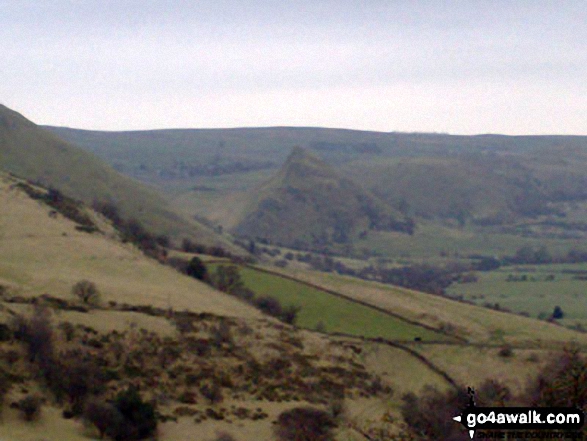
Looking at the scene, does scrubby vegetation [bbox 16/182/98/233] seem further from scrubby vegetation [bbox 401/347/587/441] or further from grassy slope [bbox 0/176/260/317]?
scrubby vegetation [bbox 401/347/587/441]

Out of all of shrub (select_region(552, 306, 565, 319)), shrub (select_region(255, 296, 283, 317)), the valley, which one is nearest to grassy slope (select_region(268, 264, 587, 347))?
the valley

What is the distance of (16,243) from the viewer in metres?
62.9

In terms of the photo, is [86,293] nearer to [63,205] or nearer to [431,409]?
[431,409]

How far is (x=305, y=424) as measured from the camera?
3278 cm

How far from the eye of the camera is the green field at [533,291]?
101 meters

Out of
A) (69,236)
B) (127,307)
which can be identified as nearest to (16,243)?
(69,236)

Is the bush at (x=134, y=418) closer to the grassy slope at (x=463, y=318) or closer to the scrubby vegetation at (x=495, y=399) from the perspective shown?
the scrubby vegetation at (x=495, y=399)

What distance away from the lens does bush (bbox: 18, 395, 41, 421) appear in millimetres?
29031

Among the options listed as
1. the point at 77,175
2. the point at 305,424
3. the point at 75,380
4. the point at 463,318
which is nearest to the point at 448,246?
the point at 77,175

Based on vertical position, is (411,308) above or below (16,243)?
below

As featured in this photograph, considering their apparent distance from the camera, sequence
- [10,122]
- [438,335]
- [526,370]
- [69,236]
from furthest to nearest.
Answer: [10,122] < [69,236] < [438,335] < [526,370]

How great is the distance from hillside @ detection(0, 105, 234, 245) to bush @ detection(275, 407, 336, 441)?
94.0 meters

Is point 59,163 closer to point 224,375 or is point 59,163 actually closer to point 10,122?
point 10,122

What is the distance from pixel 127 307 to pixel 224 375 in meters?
10.5
